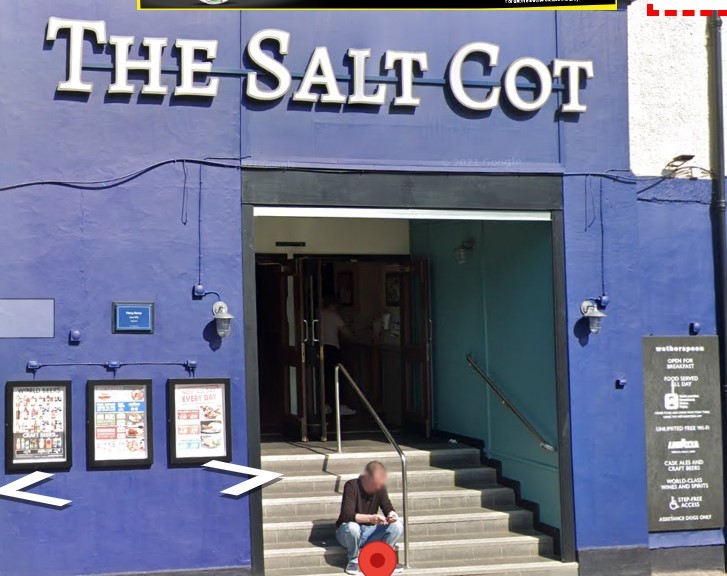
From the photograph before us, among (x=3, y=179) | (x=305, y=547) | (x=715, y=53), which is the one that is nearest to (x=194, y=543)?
(x=305, y=547)

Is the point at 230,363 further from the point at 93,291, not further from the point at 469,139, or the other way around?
the point at 469,139

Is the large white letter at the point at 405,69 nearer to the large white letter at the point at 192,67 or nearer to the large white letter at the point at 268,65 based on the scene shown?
the large white letter at the point at 268,65

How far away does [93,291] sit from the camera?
9.17 metres

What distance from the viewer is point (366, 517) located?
30.8 ft

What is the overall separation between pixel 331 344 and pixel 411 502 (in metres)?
2.80

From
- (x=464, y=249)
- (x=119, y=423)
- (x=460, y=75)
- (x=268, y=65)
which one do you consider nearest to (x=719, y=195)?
(x=464, y=249)

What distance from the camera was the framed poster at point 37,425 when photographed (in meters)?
8.95

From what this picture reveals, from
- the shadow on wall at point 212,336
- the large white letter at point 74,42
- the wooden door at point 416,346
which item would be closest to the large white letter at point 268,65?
the large white letter at point 74,42

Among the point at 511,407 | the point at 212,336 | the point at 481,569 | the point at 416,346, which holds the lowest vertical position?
the point at 481,569

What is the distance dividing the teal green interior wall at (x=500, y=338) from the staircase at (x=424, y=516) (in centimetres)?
34

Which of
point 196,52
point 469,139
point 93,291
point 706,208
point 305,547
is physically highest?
point 196,52

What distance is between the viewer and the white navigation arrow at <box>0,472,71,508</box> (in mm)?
8875

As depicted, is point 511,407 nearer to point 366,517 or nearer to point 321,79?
point 366,517

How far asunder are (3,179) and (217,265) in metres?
1.95
